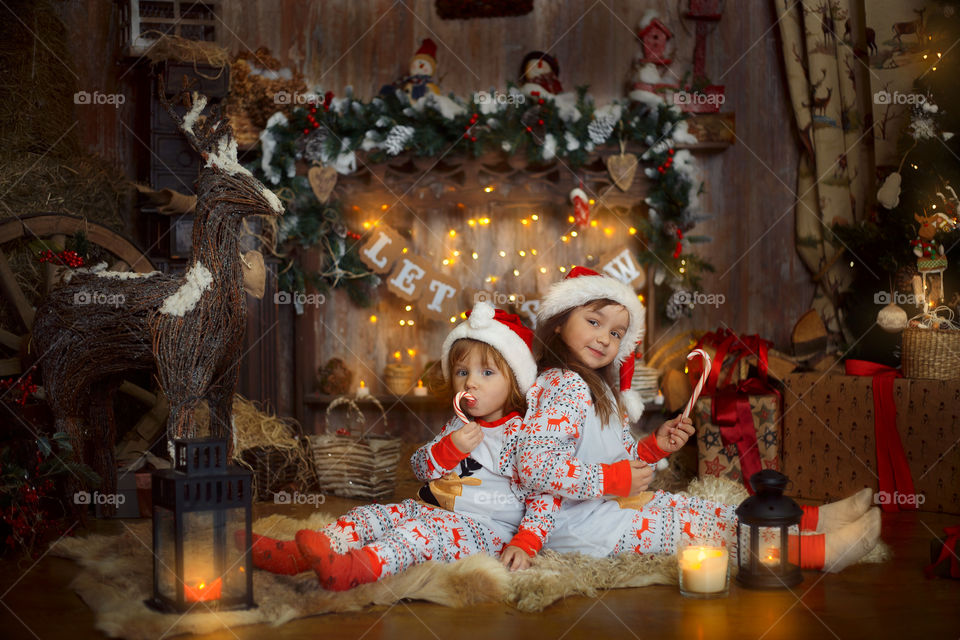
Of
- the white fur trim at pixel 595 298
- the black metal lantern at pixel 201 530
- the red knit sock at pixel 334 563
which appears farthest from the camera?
the white fur trim at pixel 595 298

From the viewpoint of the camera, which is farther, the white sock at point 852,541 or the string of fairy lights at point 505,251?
the string of fairy lights at point 505,251

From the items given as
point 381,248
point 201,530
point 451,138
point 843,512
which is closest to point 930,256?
point 843,512

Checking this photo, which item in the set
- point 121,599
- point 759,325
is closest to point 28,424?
point 121,599

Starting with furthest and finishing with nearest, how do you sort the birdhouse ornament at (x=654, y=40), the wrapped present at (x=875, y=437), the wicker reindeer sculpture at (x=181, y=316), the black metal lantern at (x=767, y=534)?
the birdhouse ornament at (x=654, y=40) → the wrapped present at (x=875, y=437) → the wicker reindeer sculpture at (x=181, y=316) → the black metal lantern at (x=767, y=534)

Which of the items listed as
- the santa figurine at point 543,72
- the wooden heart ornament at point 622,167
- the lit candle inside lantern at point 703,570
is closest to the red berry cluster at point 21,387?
the lit candle inside lantern at point 703,570

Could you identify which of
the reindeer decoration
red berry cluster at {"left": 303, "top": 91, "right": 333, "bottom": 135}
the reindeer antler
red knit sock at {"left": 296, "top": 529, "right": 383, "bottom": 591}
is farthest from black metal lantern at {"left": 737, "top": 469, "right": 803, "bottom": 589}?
red berry cluster at {"left": 303, "top": 91, "right": 333, "bottom": 135}

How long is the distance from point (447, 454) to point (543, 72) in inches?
121

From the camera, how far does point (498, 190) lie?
5.52 metres

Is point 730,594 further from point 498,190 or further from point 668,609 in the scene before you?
point 498,190

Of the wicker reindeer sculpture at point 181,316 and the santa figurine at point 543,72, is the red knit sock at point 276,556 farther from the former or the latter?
the santa figurine at point 543,72

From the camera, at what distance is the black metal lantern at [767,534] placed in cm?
305

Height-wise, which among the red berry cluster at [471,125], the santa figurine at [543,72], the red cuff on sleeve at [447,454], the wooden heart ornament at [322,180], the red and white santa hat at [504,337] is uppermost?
the santa figurine at [543,72]

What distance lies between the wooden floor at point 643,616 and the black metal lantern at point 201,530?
0.55ft

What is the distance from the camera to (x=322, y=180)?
5324mm
